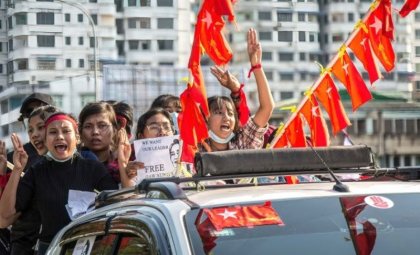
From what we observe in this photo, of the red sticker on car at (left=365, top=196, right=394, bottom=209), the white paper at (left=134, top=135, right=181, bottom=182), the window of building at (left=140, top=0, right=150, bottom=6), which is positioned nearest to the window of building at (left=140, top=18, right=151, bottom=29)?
the window of building at (left=140, top=0, right=150, bottom=6)

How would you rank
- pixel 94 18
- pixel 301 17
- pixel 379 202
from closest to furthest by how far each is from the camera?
pixel 379 202 → pixel 301 17 → pixel 94 18

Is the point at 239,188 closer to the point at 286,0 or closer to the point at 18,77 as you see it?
the point at 286,0

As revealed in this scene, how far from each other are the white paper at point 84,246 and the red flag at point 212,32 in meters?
2.79

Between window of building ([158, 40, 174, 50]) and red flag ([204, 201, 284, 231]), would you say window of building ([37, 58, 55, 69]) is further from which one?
red flag ([204, 201, 284, 231])

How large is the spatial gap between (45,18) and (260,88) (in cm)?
568

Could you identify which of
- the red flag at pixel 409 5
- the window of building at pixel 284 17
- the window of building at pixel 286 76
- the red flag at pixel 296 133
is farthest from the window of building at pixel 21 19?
the window of building at pixel 286 76

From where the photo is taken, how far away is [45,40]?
13156 mm

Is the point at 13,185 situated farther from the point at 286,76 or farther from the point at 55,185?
the point at 286,76

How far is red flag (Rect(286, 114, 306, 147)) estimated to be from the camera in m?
7.50

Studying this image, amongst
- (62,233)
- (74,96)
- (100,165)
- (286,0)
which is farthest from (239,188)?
(74,96)

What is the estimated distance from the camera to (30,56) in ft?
38.9

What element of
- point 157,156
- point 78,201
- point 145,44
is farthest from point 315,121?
point 145,44

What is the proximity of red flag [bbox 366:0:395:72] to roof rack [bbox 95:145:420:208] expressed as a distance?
3.26 m

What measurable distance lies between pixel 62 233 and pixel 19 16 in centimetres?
638
